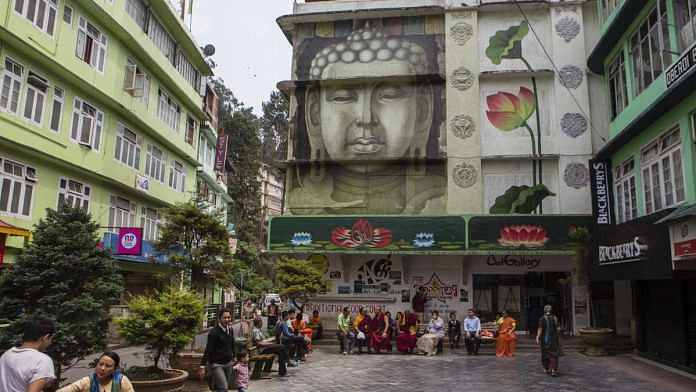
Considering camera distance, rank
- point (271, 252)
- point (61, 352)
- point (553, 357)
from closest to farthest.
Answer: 1. point (61, 352)
2. point (553, 357)
3. point (271, 252)

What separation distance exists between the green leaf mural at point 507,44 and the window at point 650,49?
7.05 m

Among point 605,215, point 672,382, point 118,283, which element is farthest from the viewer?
point 605,215

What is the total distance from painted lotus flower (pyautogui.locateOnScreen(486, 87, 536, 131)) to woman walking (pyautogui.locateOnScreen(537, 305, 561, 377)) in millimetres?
10962

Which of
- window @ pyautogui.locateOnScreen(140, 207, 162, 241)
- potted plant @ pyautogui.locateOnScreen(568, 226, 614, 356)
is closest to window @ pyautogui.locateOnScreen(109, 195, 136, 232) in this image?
window @ pyautogui.locateOnScreen(140, 207, 162, 241)

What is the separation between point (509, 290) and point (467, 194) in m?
4.35

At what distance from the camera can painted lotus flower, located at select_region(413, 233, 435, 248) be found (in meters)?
20.2

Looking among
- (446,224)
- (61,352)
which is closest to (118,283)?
(61,352)

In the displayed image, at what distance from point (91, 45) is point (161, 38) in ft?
19.5

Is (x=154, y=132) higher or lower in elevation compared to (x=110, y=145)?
higher

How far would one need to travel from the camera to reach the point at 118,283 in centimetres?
1011

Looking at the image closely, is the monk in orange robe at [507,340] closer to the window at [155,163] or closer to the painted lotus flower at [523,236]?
the painted lotus flower at [523,236]

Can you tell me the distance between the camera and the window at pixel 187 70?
26266 millimetres

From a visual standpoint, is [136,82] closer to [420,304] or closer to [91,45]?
[91,45]

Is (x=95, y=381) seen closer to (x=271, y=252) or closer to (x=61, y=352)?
(x=61, y=352)
